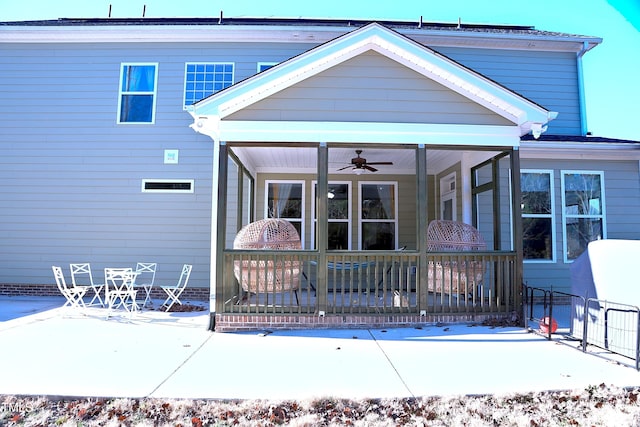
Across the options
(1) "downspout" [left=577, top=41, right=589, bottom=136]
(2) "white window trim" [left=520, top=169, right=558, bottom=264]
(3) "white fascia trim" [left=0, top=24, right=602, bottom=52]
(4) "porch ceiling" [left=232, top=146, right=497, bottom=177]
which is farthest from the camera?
(1) "downspout" [left=577, top=41, right=589, bottom=136]

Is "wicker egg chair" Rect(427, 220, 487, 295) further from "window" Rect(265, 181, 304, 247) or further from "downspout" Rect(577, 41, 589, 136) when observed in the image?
"downspout" Rect(577, 41, 589, 136)

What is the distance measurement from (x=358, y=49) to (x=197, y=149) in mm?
4216

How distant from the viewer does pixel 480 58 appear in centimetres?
888

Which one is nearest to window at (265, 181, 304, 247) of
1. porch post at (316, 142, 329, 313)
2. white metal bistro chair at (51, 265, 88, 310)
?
porch post at (316, 142, 329, 313)

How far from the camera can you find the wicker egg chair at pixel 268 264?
5.51 m

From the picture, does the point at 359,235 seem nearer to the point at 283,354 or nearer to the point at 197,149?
the point at 197,149

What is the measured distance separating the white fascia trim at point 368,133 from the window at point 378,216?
3.53 meters

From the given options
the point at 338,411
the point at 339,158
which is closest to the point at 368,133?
the point at 339,158

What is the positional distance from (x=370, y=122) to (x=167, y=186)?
4756mm

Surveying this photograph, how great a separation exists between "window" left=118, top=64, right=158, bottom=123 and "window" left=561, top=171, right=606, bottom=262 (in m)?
8.71

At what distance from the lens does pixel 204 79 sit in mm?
8500

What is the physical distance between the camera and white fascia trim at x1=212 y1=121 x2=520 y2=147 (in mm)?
5559

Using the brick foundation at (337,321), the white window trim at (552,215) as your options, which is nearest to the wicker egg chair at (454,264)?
the brick foundation at (337,321)

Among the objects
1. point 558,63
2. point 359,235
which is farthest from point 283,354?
point 558,63
